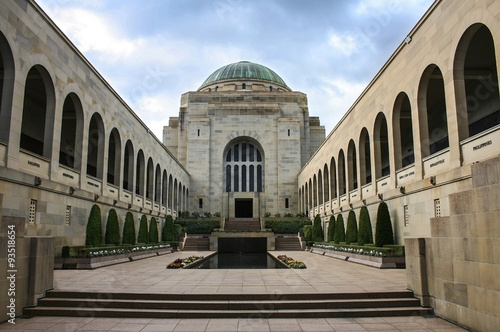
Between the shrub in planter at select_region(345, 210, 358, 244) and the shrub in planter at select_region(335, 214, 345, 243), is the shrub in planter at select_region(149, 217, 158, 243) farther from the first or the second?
the shrub in planter at select_region(345, 210, 358, 244)

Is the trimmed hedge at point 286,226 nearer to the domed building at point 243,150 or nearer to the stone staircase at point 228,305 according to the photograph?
the domed building at point 243,150

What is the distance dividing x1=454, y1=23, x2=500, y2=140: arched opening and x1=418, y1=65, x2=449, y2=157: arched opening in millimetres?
1315

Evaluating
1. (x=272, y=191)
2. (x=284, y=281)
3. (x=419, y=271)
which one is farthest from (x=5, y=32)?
(x=272, y=191)

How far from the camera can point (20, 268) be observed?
934 cm

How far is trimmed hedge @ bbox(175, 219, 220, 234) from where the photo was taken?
38.2 meters

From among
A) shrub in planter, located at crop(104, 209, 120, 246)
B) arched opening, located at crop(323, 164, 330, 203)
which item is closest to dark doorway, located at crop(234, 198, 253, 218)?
arched opening, located at crop(323, 164, 330, 203)

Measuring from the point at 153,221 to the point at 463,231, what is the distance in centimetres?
2414

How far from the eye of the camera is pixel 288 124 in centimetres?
4878

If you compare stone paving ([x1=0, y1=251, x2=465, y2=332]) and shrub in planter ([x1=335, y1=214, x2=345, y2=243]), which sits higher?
shrub in planter ([x1=335, y1=214, x2=345, y2=243])

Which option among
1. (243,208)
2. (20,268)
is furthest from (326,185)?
(20,268)

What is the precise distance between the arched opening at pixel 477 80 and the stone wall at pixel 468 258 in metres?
6.08

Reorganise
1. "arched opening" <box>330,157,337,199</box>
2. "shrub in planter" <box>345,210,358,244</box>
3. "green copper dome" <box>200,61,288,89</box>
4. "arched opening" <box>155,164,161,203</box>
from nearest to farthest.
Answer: "shrub in planter" <box>345,210,358,244</box>, "arched opening" <box>330,157,337,199</box>, "arched opening" <box>155,164,161,203</box>, "green copper dome" <box>200,61,288,89</box>

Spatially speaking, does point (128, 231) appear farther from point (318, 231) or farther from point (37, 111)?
point (318, 231)

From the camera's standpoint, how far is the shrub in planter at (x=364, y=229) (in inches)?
823
